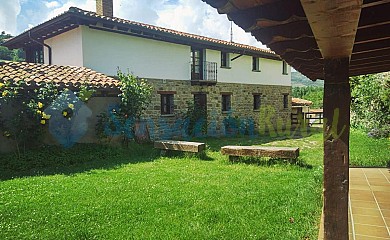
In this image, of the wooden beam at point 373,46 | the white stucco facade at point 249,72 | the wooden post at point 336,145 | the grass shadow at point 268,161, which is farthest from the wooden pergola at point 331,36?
the white stucco facade at point 249,72

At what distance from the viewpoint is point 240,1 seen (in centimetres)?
139

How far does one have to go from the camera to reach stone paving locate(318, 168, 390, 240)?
3.06 meters

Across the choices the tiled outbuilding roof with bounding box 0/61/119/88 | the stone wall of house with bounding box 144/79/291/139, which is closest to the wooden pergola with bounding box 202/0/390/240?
the tiled outbuilding roof with bounding box 0/61/119/88

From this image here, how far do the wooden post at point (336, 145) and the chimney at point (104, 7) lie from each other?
12.4m

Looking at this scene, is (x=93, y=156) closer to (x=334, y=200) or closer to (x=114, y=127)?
(x=114, y=127)

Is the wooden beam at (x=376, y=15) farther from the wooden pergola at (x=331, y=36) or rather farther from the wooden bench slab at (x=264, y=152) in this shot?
the wooden bench slab at (x=264, y=152)

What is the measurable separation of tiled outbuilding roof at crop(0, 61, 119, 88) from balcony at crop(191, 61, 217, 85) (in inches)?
214

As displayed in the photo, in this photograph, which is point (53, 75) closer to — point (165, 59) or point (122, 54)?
point (122, 54)

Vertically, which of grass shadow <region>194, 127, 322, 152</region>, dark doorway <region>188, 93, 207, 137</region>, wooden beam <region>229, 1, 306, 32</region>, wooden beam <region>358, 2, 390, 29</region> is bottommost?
grass shadow <region>194, 127, 322, 152</region>

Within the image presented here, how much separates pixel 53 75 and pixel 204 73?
786 cm

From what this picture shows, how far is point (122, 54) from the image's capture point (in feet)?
37.6

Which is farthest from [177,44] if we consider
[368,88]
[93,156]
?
[368,88]

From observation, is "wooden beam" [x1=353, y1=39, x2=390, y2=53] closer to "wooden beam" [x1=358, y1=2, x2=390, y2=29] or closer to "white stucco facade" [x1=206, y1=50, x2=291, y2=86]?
"wooden beam" [x1=358, y1=2, x2=390, y2=29]

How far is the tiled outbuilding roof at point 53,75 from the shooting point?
8391mm
